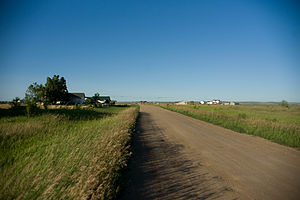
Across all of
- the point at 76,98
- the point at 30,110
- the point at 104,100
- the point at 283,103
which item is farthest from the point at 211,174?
the point at 283,103

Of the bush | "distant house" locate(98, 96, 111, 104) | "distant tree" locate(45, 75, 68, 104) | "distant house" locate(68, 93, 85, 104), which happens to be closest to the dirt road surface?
the bush

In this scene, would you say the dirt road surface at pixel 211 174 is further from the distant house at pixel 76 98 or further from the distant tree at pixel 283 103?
the distant tree at pixel 283 103

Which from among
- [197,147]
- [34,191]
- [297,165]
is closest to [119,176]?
[34,191]

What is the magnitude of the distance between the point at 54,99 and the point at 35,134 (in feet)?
150

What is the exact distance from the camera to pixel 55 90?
46.7 m

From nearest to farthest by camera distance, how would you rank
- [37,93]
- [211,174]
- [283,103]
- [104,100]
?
[211,174] < [37,93] < [104,100] < [283,103]

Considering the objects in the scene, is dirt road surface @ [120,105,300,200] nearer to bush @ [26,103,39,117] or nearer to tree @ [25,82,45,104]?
bush @ [26,103,39,117]

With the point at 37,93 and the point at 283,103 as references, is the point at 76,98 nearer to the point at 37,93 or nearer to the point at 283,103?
the point at 37,93

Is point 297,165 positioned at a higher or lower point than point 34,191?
lower

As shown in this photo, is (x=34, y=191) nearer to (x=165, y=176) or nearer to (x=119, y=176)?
(x=119, y=176)

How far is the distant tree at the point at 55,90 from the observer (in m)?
45.7

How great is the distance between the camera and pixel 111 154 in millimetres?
4391

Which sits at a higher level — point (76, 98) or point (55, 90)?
point (55, 90)

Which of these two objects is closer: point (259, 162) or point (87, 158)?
point (87, 158)
